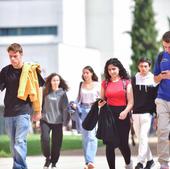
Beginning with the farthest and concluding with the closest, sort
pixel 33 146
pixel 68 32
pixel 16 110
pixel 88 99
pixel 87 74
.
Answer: pixel 68 32
pixel 33 146
pixel 88 99
pixel 87 74
pixel 16 110

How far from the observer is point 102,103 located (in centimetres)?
1320

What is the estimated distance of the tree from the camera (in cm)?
5441

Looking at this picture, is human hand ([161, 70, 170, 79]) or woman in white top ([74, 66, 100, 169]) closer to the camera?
human hand ([161, 70, 170, 79])

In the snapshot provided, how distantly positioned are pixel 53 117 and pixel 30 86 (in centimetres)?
263

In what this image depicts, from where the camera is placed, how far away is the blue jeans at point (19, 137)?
12.4 meters

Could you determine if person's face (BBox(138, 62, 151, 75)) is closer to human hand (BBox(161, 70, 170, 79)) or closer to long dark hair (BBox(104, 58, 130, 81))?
long dark hair (BBox(104, 58, 130, 81))

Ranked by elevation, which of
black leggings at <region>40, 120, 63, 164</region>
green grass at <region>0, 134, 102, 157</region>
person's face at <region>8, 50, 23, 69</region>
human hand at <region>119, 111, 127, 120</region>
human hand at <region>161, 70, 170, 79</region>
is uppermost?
person's face at <region>8, 50, 23, 69</region>

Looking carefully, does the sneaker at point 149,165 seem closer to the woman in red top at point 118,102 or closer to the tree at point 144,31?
the woman in red top at point 118,102

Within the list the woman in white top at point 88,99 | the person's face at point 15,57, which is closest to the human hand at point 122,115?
the person's face at point 15,57

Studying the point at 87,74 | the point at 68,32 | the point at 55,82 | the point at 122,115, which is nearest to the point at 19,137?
the point at 122,115

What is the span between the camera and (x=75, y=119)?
15.7 meters

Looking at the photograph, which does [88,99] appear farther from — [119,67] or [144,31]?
[144,31]

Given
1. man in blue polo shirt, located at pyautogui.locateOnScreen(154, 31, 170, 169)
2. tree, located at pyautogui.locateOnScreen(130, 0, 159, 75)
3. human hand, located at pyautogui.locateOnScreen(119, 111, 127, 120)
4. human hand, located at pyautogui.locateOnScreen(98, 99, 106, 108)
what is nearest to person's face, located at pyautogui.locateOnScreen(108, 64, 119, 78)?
human hand, located at pyautogui.locateOnScreen(98, 99, 106, 108)

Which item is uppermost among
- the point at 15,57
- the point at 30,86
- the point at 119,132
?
the point at 15,57
